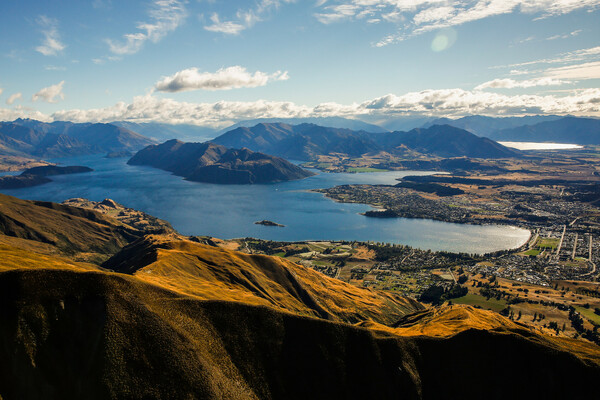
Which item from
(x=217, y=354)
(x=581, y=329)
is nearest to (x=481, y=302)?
(x=581, y=329)

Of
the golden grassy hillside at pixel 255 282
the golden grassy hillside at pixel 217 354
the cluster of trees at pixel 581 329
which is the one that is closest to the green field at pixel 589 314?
the cluster of trees at pixel 581 329

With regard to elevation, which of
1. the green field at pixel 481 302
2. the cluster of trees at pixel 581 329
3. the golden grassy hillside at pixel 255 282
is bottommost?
the green field at pixel 481 302

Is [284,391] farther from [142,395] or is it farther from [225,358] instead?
[142,395]

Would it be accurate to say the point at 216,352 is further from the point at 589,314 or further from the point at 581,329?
the point at 589,314

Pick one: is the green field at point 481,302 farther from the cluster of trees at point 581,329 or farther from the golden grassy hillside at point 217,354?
the golden grassy hillside at point 217,354

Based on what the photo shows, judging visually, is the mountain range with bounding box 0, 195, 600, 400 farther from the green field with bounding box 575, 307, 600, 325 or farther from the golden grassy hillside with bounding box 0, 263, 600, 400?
the green field with bounding box 575, 307, 600, 325

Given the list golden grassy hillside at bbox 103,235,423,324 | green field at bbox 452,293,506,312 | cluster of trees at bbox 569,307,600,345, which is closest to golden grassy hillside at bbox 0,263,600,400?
golden grassy hillside at bbox 103,235,423,324
